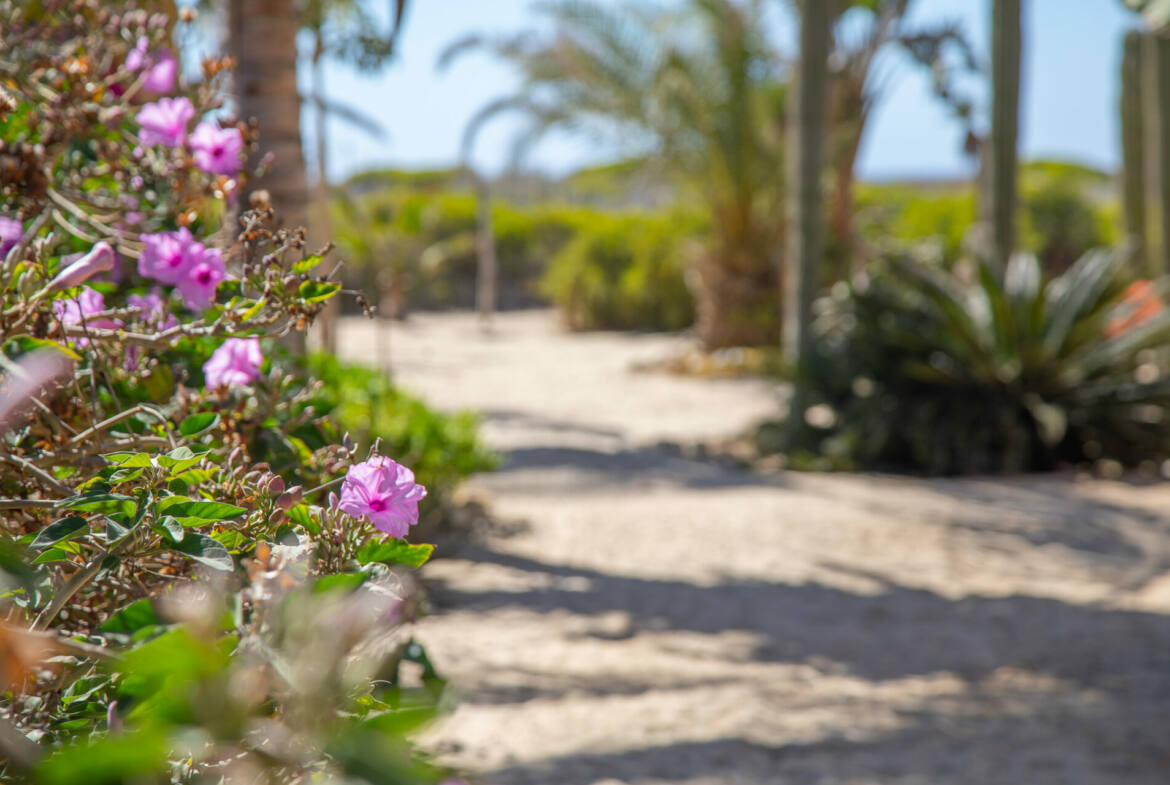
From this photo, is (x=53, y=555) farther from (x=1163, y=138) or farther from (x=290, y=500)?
(x=1163, y=138)

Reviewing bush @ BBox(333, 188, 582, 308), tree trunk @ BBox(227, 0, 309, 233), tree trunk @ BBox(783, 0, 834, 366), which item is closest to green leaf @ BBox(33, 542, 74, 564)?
tree trunk @ BBox(227, 0, 309, 233)

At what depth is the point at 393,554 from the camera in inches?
28.4

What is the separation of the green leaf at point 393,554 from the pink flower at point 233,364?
0.51m

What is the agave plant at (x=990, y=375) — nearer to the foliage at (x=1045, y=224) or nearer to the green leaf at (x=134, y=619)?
the green leaf at (x=134, y=619)

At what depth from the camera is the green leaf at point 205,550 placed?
2.15 feet

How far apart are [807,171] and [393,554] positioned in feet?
18.2

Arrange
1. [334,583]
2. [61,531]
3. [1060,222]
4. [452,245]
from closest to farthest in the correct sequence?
[334,583] < [61,531] < [1060,222] < [452,245]

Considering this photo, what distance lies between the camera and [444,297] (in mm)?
21953

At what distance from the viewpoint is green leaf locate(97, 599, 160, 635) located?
672 mm

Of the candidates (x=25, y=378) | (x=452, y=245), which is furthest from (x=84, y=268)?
(x=452, y=245)

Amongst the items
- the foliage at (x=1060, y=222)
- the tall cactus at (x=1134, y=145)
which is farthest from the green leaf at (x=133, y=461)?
the foliage at (x=1060, y=222)

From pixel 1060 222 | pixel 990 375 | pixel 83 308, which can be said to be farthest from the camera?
pixel 1060 222

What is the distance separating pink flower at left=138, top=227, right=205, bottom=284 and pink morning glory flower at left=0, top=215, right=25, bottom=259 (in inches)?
5.1

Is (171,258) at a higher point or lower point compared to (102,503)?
higher
